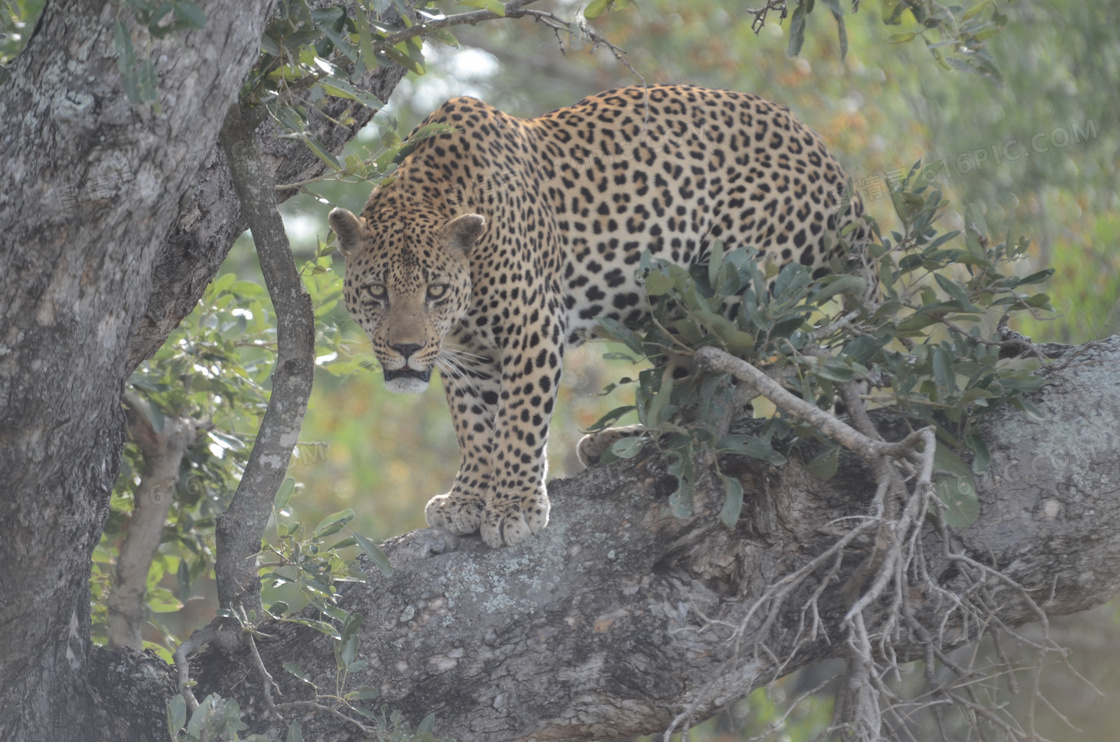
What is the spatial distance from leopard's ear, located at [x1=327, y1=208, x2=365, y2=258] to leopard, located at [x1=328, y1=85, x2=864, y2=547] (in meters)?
0.01

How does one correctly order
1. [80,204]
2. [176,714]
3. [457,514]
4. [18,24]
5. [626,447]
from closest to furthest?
[80,204] < [176,714] < [626,447] < [457,514] < [18,24]

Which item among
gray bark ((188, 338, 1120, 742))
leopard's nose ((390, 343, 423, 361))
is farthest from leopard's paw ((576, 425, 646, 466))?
gray bark ((188, 338, 1120, 742))

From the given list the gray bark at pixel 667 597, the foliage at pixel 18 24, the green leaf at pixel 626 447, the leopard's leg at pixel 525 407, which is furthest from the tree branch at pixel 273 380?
the foliage at pixel 18 24

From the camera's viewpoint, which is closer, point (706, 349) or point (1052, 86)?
point (706, 349)

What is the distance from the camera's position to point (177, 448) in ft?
16.9

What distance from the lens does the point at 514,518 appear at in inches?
190

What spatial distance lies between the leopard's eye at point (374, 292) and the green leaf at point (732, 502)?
1.90 m

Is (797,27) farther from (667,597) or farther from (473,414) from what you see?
(473,414)

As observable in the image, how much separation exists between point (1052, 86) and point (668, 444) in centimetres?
895

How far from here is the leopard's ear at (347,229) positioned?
197 inches

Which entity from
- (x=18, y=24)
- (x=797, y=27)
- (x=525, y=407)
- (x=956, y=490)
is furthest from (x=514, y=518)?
(x=18, y=24)

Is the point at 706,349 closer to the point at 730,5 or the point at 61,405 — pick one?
the point at 61,405

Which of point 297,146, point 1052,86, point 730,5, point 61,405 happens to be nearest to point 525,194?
point 297,146

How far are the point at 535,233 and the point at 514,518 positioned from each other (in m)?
1.44
